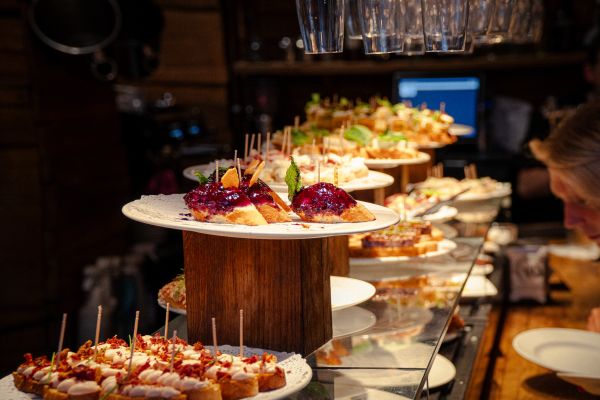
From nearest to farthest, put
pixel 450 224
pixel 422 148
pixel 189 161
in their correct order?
pixel 450 224, pixel 422 148, pixel 189 161

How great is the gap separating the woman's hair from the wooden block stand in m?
1.44

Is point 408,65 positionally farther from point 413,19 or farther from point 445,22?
point 445,22

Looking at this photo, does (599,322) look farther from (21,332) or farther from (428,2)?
(21,332)

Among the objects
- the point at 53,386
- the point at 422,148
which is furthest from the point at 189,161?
the point at 53,386

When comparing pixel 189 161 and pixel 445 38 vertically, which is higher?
pixel 445 38

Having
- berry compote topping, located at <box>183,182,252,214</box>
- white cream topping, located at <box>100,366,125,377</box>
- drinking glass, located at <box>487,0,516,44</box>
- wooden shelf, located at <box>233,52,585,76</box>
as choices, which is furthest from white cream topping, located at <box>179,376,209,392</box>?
wooden shelf, located at <box>233,52,585,76</box>

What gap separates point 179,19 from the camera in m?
6.90

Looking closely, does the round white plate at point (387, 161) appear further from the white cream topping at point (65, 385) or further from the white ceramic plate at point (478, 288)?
the white cream topping at point (65, 385)

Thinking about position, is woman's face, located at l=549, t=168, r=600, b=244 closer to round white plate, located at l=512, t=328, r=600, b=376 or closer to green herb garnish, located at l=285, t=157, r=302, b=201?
round white plate, located at l=512, t=328, r=600, b=376

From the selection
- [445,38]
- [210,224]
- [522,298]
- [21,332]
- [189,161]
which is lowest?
[21,332]

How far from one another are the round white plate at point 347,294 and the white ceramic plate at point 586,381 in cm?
86

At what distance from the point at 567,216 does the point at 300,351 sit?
5.80ft

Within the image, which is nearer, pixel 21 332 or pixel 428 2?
pixel 428 2

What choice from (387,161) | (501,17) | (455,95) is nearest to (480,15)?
(501,17)
